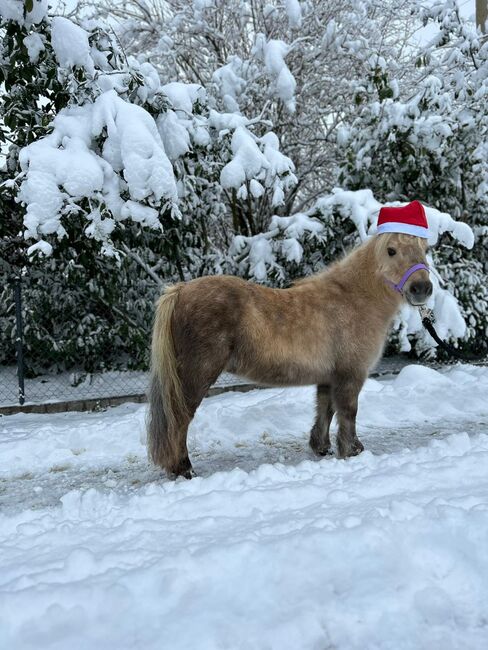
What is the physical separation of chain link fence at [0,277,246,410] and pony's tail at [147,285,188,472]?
3.53 m

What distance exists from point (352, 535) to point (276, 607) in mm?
480

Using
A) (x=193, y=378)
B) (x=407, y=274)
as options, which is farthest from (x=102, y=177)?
(x=407, y=274)

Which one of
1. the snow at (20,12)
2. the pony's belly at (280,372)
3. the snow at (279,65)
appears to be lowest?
the pony's belly at (280,372)

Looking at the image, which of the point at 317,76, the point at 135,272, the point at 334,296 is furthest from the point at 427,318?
the point at 317,76

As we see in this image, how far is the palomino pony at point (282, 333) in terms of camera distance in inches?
138

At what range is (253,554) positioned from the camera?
210cm

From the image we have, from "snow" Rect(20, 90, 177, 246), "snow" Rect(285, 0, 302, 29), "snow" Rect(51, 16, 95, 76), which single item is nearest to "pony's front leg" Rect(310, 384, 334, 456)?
"snow" Rect(20, 90, 177, 246)

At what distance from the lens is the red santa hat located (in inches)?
150

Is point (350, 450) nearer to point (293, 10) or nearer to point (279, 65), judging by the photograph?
point (279, 65)

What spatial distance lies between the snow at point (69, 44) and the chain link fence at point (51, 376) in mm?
2912

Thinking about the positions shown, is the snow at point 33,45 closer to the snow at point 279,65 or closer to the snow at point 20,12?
the snow at point 20,12

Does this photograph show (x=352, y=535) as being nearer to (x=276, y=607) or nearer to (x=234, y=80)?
(x=276, y=607)

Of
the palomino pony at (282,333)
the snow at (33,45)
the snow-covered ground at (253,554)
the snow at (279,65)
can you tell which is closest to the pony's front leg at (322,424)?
A: the palomino pony at (282,333)

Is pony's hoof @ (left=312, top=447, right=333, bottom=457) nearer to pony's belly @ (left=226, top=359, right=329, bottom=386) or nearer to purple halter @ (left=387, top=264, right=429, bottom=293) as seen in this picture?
pony's belly @ (left=226, top=359, right=329, bottom=386)
